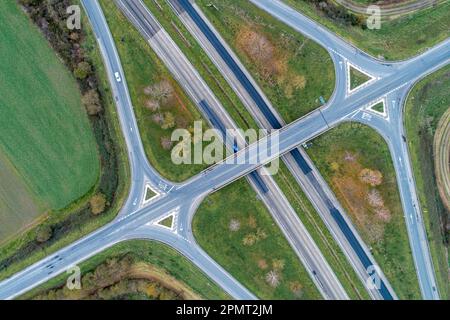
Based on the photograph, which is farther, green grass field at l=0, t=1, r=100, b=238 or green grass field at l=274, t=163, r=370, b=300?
green grass field at l=0, t=1, r=100, b=238

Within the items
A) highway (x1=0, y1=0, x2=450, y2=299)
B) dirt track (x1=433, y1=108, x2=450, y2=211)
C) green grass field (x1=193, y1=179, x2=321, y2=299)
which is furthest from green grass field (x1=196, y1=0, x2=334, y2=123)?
dirt track (x1=433, y1=108, x2=450, y2=211)

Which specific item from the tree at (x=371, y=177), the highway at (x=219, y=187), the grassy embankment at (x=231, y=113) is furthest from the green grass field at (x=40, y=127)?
the tree at (x=371, y=177)

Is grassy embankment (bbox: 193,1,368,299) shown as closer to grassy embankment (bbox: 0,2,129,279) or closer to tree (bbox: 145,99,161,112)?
tree (bbox: 145,99,161,112)

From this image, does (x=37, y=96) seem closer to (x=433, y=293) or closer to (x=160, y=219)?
(x=160, y=219)

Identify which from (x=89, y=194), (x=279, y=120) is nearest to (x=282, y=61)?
(x=279, y=120)
